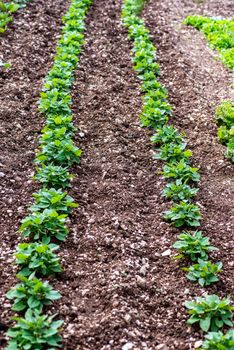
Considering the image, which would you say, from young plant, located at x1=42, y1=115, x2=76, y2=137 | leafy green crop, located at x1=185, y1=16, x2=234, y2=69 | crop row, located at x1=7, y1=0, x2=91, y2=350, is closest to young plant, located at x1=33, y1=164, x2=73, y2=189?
crop row, located at x1=7, y1=0, x2=91, y2=350

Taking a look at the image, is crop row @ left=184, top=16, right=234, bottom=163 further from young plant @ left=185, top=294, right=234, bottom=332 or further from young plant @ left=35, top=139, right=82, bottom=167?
young plant @ left=185, top=294, right=234, bottom=332

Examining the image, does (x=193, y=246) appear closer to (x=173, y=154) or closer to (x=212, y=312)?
(x=212, y=312)

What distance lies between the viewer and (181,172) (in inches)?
227

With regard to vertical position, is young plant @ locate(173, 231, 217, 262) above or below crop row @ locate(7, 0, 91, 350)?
above

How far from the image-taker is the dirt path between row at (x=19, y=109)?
4.94m

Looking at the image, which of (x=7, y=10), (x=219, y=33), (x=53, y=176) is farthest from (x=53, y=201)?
(x=219, y=33)

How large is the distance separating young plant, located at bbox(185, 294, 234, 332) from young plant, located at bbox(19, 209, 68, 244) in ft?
4.44

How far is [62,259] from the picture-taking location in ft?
15.4

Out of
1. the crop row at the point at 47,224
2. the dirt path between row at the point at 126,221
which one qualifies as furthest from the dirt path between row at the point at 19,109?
the dirt path between row at the point at 126,221

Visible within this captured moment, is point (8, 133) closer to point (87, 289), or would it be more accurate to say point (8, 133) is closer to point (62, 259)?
point (62, 259)

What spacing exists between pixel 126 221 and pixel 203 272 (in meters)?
1.04

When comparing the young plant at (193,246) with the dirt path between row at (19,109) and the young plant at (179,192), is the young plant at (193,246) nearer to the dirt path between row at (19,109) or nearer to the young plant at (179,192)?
the young plant at (179,192)

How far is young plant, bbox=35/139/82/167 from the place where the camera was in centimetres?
582

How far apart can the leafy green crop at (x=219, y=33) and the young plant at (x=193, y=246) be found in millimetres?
4506
